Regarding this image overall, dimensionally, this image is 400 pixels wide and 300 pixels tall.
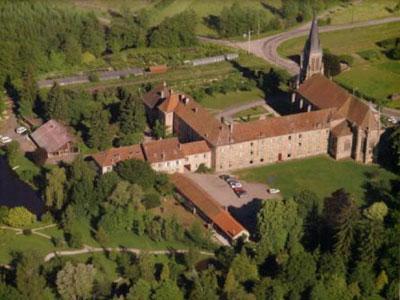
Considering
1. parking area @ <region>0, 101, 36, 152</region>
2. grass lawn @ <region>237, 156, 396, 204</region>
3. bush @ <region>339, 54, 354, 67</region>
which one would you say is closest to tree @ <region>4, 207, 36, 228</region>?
parking area @ <region>0, 101, 36, 152</region>

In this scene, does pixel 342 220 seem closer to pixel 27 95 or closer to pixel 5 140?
pixel 5 140

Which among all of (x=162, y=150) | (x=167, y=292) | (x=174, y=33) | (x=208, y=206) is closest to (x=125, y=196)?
(x=208, y=206)

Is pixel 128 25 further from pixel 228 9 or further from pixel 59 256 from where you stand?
Result: pixel 59 256

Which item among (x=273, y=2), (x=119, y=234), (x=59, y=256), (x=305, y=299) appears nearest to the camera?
(x=305, y=299)

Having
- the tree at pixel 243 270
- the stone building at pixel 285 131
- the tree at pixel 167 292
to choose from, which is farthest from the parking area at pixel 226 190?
the tree at pixel 167 292

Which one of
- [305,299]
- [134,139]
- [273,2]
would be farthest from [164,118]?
[273,2]

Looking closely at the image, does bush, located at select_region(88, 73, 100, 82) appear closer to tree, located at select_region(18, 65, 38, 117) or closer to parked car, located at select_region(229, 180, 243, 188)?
tree, located at select_region(18, 65, 38, 117)
